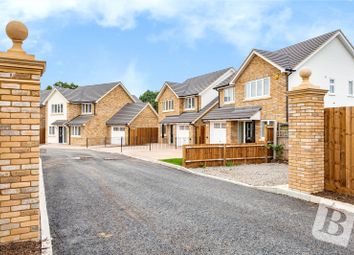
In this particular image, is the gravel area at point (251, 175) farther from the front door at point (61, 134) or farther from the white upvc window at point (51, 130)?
the white upvc window at point (51, 130)

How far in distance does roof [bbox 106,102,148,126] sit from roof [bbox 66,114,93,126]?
9.29ft

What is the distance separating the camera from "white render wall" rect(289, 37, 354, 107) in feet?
73.7

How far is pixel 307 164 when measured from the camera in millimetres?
8773

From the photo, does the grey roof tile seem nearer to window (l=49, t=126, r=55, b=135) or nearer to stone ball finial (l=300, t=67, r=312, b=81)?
window (l=49, t=126, r=55, b=135)

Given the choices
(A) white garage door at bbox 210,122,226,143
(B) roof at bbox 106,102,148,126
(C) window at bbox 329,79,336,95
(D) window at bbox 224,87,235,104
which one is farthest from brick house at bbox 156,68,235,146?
(C) window at bbox 329,79,336,95

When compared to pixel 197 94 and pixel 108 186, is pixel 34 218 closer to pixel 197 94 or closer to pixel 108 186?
pixel 108 186

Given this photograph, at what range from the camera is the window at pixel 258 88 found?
76.1 ft

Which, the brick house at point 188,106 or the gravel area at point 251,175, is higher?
the brick house at point 188,106

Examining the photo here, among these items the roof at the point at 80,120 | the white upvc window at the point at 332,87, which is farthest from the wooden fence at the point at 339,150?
the roof at the point at 80,120

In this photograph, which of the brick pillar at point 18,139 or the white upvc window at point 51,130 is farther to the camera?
the white upvc window at point 51,130

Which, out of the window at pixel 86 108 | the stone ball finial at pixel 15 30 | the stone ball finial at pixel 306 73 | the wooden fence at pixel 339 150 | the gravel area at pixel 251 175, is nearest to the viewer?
the stone ball finial at pixel 15 30

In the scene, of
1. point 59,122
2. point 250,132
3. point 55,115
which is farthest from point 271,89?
point 55,115

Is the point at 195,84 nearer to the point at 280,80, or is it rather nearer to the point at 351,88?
the point at 280,80

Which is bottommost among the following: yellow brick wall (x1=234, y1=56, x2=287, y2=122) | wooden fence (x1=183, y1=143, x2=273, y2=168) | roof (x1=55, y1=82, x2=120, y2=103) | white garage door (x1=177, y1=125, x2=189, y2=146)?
wooden fence (x1=183, y1=143, x2=273, y2=168)
